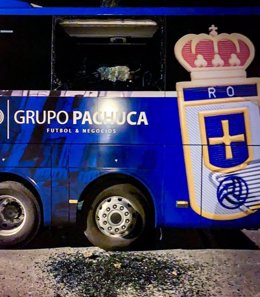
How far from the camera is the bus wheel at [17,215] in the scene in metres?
5.90

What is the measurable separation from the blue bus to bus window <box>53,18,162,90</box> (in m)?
0.01

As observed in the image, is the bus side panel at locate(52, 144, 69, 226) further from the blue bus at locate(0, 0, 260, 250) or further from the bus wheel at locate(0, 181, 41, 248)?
the bus wheel at locate(0, 181, 41, 248)

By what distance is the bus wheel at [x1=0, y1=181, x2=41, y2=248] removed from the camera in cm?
590

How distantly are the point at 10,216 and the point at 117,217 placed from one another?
4.53ft

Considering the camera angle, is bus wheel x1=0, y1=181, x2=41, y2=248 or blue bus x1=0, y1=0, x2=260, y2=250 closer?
blue bus x1=0, y1=0, x2=260, y2=250

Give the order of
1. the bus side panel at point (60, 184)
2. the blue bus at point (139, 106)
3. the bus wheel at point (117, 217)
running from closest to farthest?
the blue bus at point (139, 106) < the bus side panel at point (60, 184) < the bus wheel at point (117, 217)

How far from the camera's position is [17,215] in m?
6.02

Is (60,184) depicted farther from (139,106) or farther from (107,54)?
(107,54)

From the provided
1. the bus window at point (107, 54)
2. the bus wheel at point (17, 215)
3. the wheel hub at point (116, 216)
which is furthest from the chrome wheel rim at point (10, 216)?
the bus window at point (107, 54)

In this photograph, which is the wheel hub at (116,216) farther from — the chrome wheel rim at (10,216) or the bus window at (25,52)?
the bus window at (25,52)

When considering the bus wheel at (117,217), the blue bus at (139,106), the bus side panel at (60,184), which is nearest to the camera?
the blue bus at (139,106)

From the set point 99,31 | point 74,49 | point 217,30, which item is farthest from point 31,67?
point 217,30

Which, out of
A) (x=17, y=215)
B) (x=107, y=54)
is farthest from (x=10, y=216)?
(x=107, y=54)

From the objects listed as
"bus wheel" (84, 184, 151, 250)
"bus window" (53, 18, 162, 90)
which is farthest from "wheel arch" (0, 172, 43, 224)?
"bus window" (53, 18, 162, 90)
